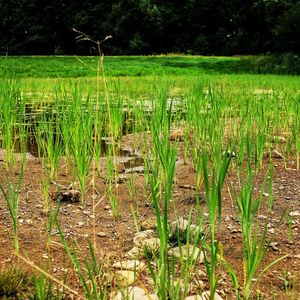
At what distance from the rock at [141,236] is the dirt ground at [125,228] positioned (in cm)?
5

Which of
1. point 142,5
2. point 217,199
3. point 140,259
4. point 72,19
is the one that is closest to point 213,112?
point 140,259

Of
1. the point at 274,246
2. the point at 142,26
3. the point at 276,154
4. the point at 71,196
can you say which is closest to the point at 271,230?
the point at 274,246

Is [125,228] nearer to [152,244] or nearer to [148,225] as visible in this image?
[148,225]

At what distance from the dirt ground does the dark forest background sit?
98.2 feet

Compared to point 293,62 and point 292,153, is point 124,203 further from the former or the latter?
point 293,62

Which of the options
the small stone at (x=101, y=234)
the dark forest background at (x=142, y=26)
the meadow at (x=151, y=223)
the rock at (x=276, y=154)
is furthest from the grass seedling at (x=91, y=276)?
the dark forest background at (x=142, y=26)

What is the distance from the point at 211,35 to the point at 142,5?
5695mm

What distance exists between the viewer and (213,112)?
2.96 metres

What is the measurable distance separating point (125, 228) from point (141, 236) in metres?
0.20

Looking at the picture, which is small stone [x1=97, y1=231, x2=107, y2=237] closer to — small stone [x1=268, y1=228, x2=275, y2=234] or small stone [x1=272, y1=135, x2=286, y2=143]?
small stone [x1=268, y1=228, x2=275, y2=234]

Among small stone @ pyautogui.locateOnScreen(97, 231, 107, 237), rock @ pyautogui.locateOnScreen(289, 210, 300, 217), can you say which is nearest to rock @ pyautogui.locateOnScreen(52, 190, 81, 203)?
small stone @ pyautogui.locateOnScreen(97, 231, 107, 237)

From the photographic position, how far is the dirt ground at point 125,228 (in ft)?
5.13

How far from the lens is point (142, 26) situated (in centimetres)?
3462

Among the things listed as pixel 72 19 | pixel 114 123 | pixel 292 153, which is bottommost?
pixel 292 153
